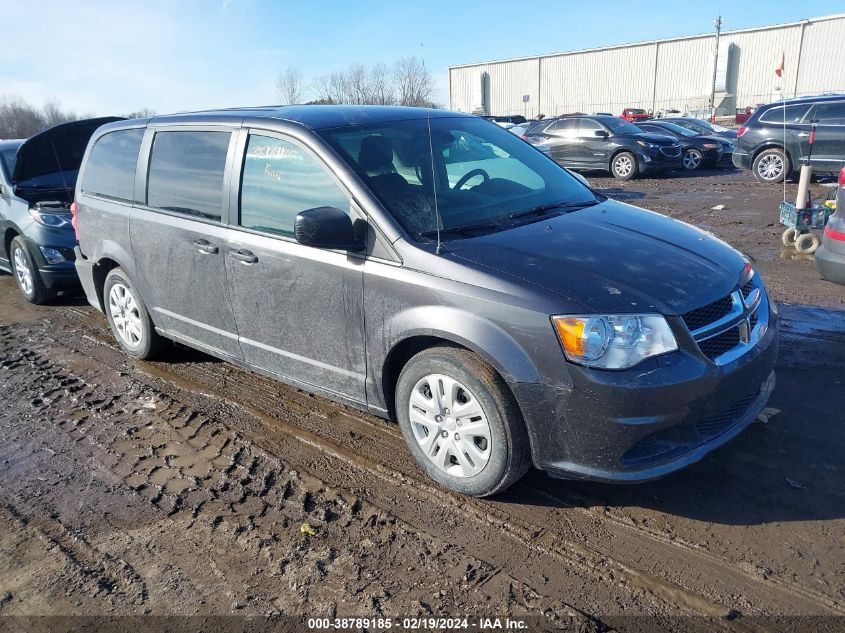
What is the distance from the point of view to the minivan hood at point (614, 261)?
302 cm

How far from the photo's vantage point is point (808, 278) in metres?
7.00

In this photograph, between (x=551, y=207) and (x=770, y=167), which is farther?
(x=770, y=167)

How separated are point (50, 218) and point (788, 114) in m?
13.8

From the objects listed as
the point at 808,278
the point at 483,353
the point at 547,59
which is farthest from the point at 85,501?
the point at 547,59

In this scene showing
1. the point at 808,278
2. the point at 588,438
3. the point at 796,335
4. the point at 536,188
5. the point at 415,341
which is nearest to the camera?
the point at 588,438

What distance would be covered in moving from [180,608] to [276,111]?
2.97 m

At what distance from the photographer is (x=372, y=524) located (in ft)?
10.7

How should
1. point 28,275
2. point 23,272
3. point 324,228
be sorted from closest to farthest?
point 324,228, point 28,275, point 23,272

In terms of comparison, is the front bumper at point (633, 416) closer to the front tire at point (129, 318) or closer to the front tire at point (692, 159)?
the front tire at point (129, 318)

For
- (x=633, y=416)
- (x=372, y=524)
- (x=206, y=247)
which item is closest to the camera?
(x=633, y=416)

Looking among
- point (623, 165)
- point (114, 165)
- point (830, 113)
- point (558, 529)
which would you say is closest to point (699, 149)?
point (623, 165)

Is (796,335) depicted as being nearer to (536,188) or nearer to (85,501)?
(536,188)

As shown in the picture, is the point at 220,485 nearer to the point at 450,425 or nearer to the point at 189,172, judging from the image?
the point at 450,425

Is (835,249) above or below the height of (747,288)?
below
